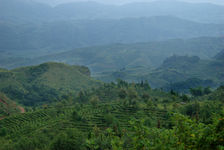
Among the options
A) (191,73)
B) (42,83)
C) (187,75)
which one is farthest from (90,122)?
(191,73)

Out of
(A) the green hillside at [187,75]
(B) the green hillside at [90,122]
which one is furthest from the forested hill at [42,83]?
(A) the green hillside at [187,75]

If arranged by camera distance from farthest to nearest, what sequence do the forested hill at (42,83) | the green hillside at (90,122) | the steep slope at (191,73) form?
the steep slope at (191,73) < the forested hill at (42,83) < the green hillside at (90,122)

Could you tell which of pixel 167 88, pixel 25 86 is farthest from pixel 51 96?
pixel 167 88

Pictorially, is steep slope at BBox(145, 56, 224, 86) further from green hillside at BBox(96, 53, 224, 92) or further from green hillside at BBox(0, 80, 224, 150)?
green hillside at BBox(0, 80, 224, 150)

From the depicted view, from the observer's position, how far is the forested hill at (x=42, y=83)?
65.9 m

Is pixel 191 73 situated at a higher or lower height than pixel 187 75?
higher

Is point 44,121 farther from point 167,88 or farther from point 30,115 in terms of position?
point 167,88

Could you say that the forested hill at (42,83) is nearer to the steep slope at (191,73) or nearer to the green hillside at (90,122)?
the green hillside at (90,122)

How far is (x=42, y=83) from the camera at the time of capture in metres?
73.0

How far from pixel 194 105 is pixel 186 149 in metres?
24.4

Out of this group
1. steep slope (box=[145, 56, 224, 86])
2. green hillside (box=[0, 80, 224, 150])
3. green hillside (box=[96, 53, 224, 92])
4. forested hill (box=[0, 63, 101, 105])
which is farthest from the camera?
steep slope (box=[145, 56, 224, 86])

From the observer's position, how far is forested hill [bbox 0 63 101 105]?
216 feet

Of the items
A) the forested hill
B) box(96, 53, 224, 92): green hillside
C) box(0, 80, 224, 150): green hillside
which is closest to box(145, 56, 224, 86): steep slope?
box(96, 53, 224, 92): green hillside

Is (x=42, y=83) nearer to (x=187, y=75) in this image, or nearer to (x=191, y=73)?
(x=187, y=75)
